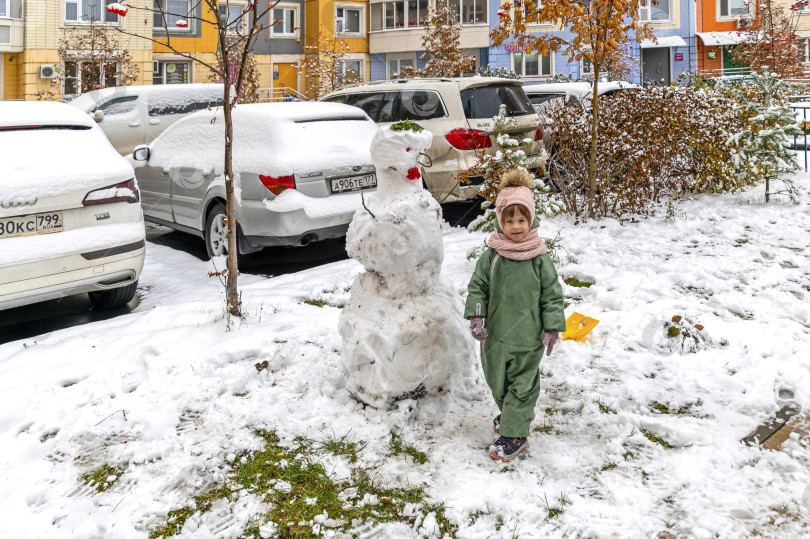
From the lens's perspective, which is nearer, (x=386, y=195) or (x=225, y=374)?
(x=386, y=195)

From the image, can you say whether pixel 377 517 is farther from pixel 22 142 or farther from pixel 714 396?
pixel 22 142

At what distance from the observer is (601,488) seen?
2.88 metres

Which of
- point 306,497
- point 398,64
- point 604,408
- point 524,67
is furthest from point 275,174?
point 398,64

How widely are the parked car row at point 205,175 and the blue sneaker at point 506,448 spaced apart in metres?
3.15

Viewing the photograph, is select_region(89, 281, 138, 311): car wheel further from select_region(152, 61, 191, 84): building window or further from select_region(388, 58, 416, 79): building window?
select_region(388, 58, 416, 79): building window

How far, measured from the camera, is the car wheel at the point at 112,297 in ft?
18.5

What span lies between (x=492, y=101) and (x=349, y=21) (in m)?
30.0

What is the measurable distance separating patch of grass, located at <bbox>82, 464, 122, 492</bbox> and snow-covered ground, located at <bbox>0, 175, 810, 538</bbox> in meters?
0.03

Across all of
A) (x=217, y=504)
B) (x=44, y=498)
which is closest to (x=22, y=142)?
(x=44, y=498)

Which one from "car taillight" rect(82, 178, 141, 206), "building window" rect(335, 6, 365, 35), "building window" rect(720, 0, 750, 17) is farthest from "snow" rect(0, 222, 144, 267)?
"building window" rect(720, 0, 750, 17)

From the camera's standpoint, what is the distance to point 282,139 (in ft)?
21.3

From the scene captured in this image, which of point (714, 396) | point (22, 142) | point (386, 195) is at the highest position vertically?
point (22, 142)

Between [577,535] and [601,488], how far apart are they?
0.37 metres

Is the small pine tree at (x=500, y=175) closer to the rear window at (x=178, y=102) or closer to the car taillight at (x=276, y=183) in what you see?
the car taillight at (x=276, y=183)
